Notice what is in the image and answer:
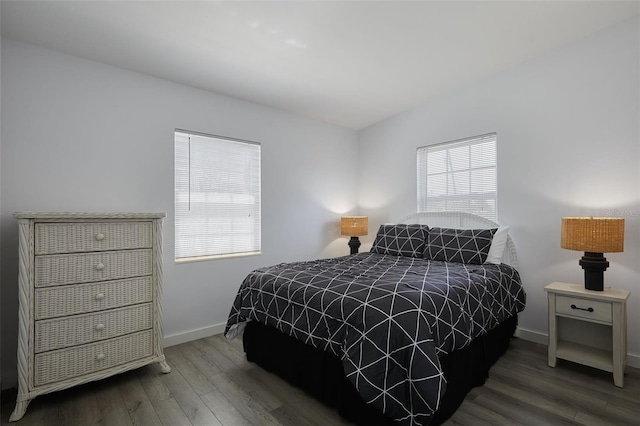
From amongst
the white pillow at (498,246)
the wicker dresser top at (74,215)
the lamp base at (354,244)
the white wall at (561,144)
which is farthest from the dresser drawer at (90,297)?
the white wall at (561,144)

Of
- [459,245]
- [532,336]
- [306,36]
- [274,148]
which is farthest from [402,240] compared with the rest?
[306,36]

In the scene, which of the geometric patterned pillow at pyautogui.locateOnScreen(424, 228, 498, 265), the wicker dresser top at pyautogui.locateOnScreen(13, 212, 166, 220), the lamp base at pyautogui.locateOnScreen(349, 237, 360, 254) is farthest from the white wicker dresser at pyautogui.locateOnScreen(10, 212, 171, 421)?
the geometric patterned pillow at pyautogui.locateOnScreen(424, 228, 498, 265)

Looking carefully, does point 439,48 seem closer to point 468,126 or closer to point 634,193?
point 468,126

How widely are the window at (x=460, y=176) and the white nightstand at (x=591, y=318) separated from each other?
3.56 ft

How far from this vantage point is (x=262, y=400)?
79.7 inches

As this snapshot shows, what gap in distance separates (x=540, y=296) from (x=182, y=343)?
10.9 feet

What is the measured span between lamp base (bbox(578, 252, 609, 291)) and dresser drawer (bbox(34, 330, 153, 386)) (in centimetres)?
327

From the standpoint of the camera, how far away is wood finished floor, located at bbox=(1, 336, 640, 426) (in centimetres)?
183

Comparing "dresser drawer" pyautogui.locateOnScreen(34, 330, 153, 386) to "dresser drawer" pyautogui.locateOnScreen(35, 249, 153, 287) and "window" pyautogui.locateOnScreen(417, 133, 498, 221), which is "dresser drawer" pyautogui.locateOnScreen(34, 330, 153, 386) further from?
"window" pyautogui.locateOnScreen(417, 133, 498, 221)

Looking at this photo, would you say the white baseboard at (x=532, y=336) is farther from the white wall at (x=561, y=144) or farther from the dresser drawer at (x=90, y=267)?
the dresser drawer at (x=90, y=267)

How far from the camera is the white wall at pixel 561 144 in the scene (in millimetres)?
2529

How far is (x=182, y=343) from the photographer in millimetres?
2977

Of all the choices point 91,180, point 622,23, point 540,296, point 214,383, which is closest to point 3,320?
point 91,180

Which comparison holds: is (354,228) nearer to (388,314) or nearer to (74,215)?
(388,314)
